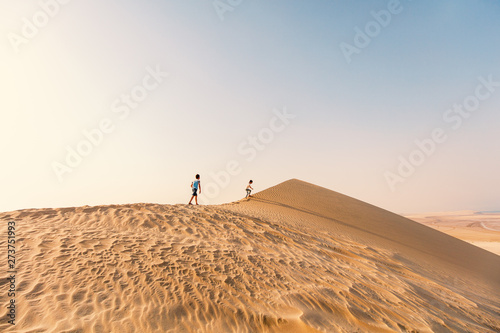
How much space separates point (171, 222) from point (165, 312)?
3.97m

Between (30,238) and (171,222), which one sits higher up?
(171,222)

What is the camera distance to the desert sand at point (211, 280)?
12.2 ft

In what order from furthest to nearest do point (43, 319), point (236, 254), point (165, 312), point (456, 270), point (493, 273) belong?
point (493, 273), point (456, 270), point (236, 254), point (165, 312), point (43, 319)

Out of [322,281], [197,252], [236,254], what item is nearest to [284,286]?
[322,281]

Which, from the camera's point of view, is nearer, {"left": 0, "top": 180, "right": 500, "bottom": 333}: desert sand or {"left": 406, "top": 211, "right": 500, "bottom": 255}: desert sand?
{"left": 0, "top": 180, "right": 500, "bottom": 333}: desert sand

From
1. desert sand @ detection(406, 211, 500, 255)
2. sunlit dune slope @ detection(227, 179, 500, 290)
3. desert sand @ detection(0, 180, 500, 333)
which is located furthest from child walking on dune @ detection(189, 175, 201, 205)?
desert sand @ detection(406, 211, 500, 255)

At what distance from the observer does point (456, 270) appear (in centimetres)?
1003

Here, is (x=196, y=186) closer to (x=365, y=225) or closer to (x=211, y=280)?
(x=211, y=280)

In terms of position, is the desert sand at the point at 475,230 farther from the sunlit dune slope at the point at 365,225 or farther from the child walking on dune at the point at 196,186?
the child walking on dune at the point at 196,186

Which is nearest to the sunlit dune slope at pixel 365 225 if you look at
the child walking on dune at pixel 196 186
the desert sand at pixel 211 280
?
the desert sand at pixel 211 280

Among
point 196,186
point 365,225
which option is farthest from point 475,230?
point 196,186

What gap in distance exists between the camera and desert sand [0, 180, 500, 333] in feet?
12.2

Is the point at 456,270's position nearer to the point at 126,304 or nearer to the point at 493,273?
the point at 493,273

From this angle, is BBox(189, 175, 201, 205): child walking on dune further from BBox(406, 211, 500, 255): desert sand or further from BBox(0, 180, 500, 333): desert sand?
BBox(406, 211, 500, 255): desert sand
